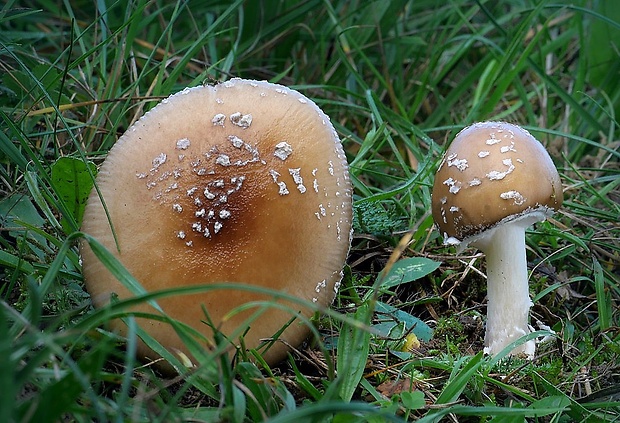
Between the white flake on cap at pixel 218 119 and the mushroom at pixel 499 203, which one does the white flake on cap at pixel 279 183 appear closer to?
the white flake on cap at pixel 218 119

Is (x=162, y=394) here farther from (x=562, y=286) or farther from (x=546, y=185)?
(x=562, y=286)

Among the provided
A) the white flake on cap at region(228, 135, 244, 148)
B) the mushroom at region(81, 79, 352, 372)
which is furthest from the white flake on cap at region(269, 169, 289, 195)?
the white flake on cap at region(228, 135, 244, 148)

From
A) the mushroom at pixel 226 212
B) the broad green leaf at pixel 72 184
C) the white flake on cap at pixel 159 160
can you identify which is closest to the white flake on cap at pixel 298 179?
the mushroom at pixel 226 212

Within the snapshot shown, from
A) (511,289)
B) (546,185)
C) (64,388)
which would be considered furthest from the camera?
(511,289)

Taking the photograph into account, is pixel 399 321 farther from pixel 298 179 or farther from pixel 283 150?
pixel 283 150

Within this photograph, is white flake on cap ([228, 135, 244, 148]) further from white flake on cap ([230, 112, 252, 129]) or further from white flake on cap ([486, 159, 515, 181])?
white flake on cap ([486, 159, 515, 181])

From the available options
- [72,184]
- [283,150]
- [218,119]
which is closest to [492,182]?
[283,150]

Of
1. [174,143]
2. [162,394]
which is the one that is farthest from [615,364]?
[174,143]
